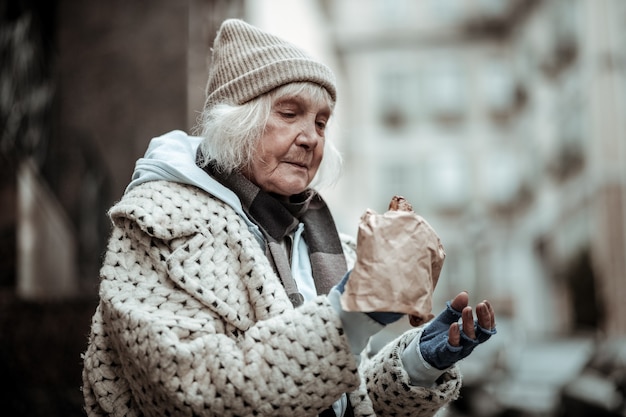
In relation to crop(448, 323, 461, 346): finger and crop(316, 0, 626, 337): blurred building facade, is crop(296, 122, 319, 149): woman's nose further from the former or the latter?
crop(316, 0, 626, 337): blurred building facade

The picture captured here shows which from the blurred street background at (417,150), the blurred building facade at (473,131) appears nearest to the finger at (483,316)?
the blurred street background at (417,150)

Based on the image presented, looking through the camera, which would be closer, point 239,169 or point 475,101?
point 239,169

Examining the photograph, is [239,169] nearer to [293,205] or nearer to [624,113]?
[293,205]

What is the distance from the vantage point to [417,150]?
1571 inches

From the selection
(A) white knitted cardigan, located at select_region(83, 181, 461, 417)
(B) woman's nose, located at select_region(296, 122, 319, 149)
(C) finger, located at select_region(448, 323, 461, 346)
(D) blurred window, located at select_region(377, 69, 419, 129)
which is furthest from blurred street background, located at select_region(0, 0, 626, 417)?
(C) finger, located at select_region(448, 323, 461, 346)

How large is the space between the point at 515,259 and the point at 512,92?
22.3 ft

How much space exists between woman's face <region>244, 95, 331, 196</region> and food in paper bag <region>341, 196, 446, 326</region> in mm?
446

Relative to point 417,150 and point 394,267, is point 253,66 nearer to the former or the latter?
point 394,267

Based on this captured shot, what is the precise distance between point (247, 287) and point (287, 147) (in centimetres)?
43

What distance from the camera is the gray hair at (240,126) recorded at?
256 cm

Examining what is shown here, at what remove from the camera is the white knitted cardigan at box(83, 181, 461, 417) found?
2.15 metres

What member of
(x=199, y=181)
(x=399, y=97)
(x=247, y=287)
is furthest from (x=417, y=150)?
(x=247, y=287)

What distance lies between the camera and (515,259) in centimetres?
3741

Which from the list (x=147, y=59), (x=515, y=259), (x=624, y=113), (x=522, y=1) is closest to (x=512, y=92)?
(x=522, y=1)
